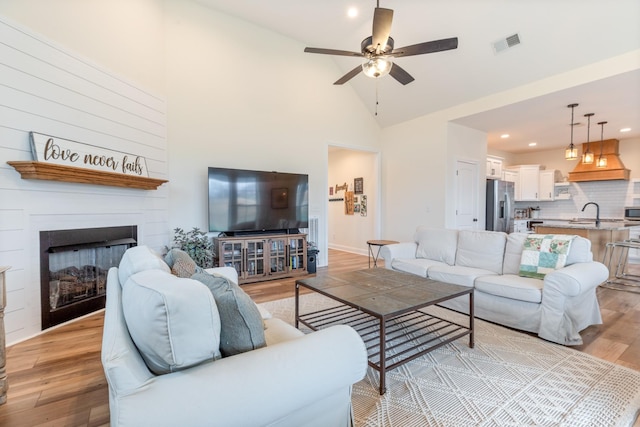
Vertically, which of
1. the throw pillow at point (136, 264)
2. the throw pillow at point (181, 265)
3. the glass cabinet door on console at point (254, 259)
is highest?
the throw pillow at point (136, 264)

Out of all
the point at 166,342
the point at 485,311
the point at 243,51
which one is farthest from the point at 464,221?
the point at 166,342

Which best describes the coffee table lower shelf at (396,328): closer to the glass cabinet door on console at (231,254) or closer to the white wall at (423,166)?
the glass cabinet door on console at (231,254)

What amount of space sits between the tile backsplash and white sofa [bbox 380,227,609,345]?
5605mm

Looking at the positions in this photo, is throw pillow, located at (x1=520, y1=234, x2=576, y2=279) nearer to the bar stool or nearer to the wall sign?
the bar stool

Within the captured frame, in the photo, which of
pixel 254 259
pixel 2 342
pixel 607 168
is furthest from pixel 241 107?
pixel 607 168

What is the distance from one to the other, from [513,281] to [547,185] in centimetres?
631

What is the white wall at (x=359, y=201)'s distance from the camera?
21.2 feet

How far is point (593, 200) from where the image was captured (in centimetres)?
686

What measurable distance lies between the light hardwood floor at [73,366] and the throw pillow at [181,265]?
847 mm

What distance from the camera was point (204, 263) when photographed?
3932mm

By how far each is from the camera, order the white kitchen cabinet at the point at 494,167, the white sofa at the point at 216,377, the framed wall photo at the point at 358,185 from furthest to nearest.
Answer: the framed wall photo at the point at 358,185 < the white kitchen cabinet at the point at 494,167 < the white sofa at the point at 216,377

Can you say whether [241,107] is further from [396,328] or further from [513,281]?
[513,281]

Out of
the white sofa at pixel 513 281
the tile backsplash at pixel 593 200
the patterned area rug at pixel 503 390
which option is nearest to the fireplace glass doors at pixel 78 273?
the patterned area rug at pixel 503 390

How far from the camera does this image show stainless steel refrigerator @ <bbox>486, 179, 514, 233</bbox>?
19.0 ft
